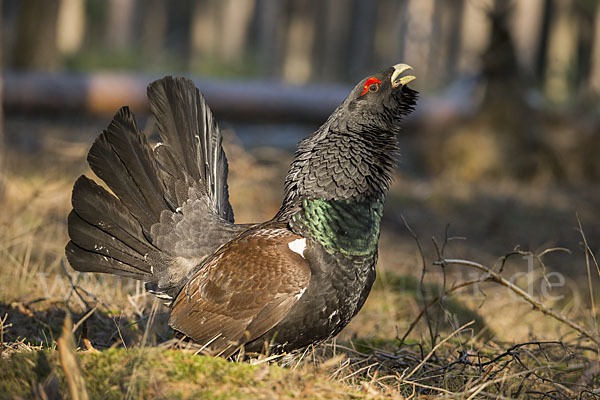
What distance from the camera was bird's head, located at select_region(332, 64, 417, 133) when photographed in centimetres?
377

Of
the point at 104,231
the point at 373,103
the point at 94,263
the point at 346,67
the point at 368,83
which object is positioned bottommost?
the point at 346,67

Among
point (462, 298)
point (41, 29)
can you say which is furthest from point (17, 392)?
point (41, 29)

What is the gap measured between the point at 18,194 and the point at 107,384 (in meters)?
4.82

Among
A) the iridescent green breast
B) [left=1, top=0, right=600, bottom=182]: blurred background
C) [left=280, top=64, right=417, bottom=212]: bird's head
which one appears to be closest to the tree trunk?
[left=1, top=0, right=600, bottom=182]: blurred background

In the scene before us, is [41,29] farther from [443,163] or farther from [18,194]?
[443,163]

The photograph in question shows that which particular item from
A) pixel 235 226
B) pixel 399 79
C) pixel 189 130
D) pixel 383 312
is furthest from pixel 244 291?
pixel 383 312

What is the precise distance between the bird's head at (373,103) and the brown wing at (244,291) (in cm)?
75

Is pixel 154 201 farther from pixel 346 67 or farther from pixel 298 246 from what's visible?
pixel 346 67

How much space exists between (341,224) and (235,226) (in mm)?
834

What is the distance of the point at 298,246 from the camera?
3471 millimetres

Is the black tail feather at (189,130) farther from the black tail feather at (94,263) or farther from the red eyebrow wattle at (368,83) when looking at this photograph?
the red eyebrow wattle at (368,83)

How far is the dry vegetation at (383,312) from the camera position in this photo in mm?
2781

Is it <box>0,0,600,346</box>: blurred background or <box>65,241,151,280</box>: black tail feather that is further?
<box>0,0,600,346</box>: blurred background

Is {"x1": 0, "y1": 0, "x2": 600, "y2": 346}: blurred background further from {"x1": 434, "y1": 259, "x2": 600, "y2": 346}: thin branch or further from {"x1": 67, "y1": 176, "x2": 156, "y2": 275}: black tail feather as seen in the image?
{"x1": 67, "y1": 176, "x2": 156, "y2": 275}: black tail feather
